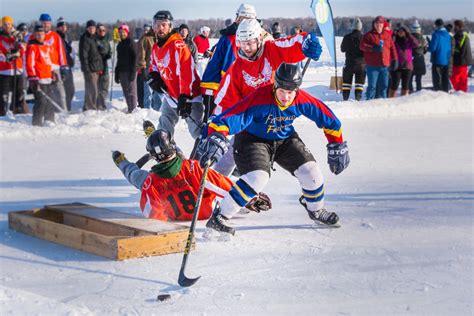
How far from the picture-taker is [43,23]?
1162 centimetres

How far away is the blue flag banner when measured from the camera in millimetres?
10156

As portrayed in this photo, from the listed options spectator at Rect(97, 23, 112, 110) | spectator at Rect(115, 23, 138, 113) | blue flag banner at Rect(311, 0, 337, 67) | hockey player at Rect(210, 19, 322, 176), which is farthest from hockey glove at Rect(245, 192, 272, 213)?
spectator at Rect(97, 23, 112, 110)

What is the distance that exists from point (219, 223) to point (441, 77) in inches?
422

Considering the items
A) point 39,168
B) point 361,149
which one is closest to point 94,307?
point 39,168

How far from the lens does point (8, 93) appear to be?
13.3 m

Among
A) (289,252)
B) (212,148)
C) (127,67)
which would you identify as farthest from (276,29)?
(289,252)

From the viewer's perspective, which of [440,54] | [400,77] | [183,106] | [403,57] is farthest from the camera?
[440,54]

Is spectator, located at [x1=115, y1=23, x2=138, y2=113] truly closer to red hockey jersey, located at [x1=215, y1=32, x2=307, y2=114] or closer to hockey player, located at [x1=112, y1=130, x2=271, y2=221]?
red hockey jersey, located at [x1=215, y1=32, x2=307, y2=114]

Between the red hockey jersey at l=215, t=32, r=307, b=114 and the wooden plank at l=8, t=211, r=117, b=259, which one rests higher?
the red hockey jersey at l=215, t=32, r=307, b=114

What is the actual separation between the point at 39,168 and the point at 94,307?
4809mm

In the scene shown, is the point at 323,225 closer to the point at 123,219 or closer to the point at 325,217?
the point at 325,217

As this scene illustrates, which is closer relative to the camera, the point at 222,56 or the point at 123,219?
the point at 123,219

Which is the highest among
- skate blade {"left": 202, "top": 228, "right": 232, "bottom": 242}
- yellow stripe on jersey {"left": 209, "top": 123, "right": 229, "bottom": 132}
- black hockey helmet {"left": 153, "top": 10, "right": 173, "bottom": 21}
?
black hockey helmet {"left": 153, "top": 10, "right": 173, "bottom": 21}

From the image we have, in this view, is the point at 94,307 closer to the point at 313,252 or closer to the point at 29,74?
the point at 313,252
